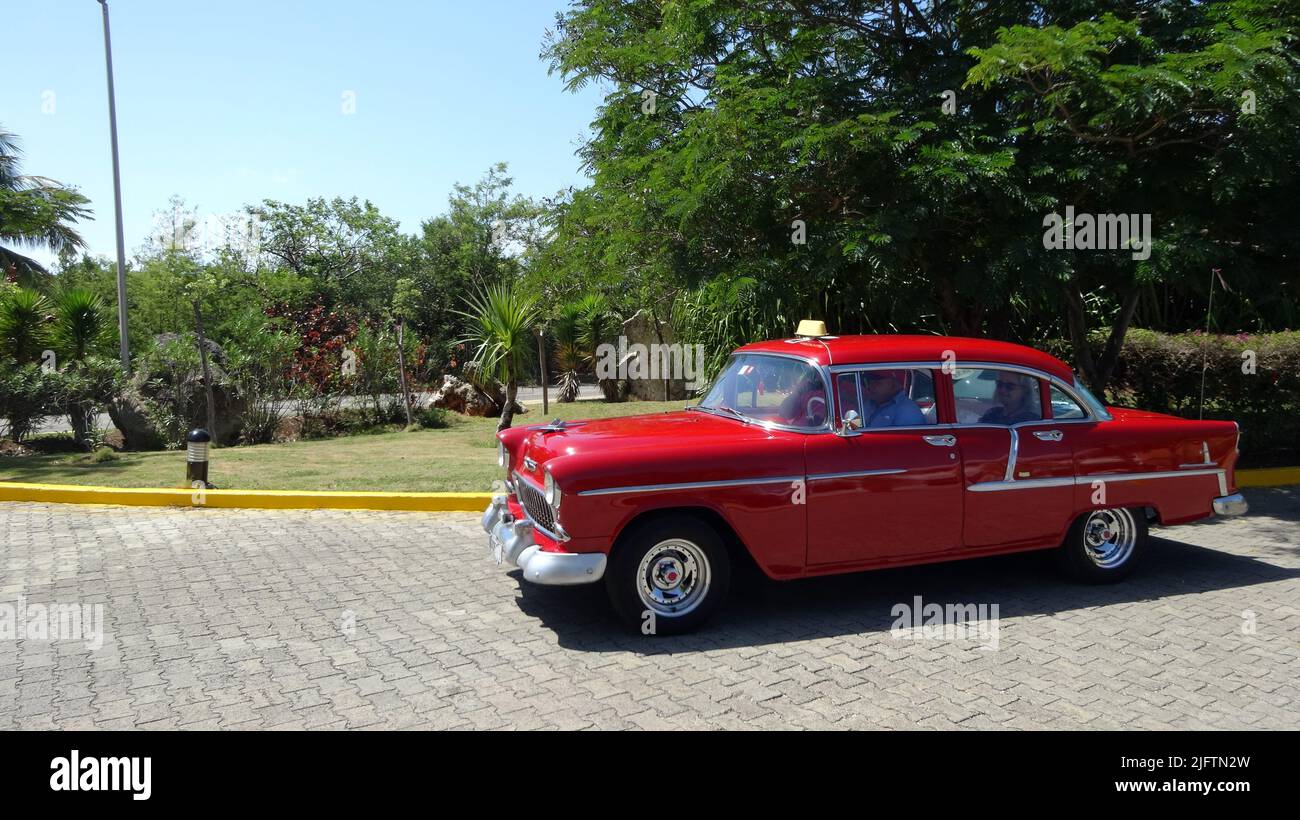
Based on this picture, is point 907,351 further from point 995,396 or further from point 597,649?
point 597,649

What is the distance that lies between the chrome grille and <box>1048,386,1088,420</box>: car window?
3365 millimetres

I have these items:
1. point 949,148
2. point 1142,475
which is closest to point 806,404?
point 1142,475

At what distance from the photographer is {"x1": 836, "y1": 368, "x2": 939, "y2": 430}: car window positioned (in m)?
5.66

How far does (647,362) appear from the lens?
60.0 ft

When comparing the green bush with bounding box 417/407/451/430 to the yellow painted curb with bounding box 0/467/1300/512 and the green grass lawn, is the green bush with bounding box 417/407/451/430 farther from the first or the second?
the yellow painted curb with bounding box 0/467/1300/512

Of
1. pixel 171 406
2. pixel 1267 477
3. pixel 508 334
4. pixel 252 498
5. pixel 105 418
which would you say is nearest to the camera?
pixel 252 498

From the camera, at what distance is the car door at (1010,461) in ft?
18.8

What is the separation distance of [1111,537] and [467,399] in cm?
1369

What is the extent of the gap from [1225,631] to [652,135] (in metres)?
7.02

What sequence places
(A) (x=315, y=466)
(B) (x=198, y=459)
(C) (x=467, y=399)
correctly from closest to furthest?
(B) (x=198, y=459), (A) (x=315, y=466), (C) (x=467, y=399)

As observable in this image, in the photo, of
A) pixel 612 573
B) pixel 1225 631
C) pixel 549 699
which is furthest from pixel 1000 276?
pixel 549 699

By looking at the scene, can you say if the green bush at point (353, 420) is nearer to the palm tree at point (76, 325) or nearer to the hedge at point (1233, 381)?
the palm tree at point (76, 325)

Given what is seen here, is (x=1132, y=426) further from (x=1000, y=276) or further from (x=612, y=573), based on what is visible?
(x=612, y=573)

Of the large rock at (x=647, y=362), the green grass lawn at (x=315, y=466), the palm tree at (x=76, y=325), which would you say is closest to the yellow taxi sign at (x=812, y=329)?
the green grass lawn at (x=315, y=466)
